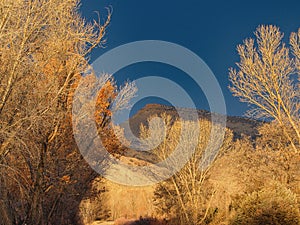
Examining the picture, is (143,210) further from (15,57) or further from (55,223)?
(15,57)

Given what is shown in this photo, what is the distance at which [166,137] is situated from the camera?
83.3ft

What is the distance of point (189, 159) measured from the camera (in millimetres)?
23391

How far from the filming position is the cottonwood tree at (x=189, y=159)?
73.7ft

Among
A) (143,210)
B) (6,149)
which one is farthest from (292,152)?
(143,210)

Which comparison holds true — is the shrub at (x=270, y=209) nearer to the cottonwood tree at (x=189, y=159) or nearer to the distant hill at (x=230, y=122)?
the cottonwood tree at (x=189, y=159)

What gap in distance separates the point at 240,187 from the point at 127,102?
11.0m

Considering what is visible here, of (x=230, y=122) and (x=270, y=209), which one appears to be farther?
(x=230, y=122)

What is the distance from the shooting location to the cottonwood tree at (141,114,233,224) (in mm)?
22453

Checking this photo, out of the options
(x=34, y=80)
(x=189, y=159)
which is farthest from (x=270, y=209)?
(x=34, y=80)

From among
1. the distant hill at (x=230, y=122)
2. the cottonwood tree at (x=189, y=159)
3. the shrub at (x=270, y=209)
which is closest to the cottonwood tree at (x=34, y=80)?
the shrub at (x=270, y=209)

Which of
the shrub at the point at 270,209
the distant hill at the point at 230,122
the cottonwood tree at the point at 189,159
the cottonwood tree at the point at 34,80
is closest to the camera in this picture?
the cottonwood tree at the point at 34,80

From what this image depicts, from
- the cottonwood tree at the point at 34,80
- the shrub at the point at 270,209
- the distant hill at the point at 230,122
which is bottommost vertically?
the shrub at the point at 270,209

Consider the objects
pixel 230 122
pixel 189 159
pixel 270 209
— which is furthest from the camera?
pixel 230 122

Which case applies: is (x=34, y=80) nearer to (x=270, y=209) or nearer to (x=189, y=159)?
(x=270, y=209)
